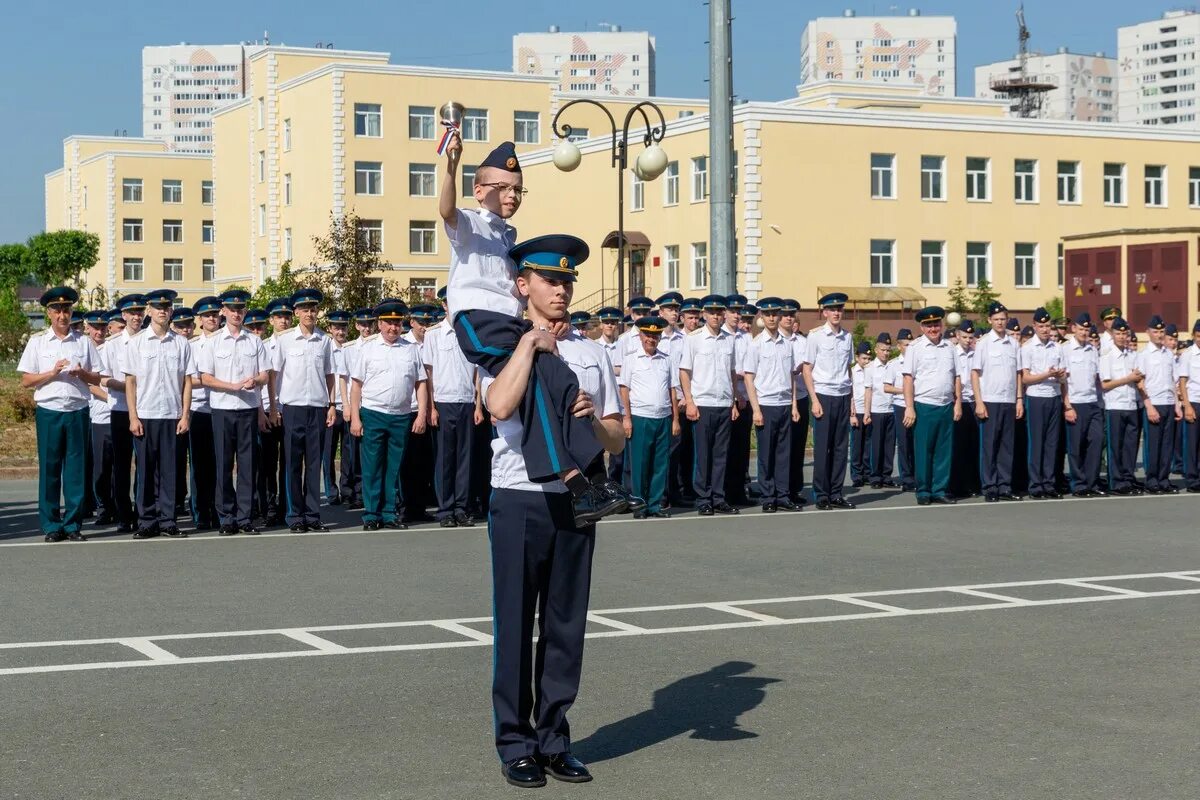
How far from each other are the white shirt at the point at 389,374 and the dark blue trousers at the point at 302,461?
56cm

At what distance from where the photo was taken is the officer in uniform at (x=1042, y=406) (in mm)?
19141

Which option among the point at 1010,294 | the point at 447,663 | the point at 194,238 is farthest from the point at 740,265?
the point at 194,238

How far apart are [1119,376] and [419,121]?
63.5 meters

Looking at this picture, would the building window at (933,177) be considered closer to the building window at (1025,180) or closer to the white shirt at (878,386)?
the building window at (1025,180)

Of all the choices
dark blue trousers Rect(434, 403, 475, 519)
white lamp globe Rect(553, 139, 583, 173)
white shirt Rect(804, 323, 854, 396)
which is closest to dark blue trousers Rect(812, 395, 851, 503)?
white shirt Rect(804, 323, 854, 396)

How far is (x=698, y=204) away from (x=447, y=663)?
53.4 meters

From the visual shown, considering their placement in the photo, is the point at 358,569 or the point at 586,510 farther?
the point at 358,569

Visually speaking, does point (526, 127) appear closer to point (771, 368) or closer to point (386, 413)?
point (771, 368)

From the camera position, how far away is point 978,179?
64.4 metres

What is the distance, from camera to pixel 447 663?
28.6 ft

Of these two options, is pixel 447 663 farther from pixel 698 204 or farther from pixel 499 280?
pixel 698 204

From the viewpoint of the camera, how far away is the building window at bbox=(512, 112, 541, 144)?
8219 centimetres

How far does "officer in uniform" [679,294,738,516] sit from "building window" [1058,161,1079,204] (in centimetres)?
5206

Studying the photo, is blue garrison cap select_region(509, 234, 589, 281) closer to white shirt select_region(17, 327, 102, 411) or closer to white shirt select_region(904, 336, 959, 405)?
white shirt select_region(17, 327, 102, 411)
